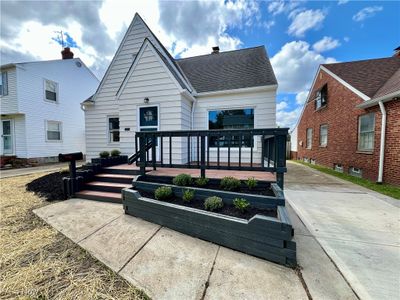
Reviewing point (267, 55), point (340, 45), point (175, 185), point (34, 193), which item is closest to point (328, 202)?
point (175, 185)

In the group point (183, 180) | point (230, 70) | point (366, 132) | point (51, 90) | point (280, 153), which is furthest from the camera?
point (51, 90)

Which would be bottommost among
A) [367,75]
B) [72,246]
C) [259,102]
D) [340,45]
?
[72,246]

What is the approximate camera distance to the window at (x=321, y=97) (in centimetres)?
1052

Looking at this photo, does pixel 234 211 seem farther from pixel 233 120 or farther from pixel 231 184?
pixel 233 120

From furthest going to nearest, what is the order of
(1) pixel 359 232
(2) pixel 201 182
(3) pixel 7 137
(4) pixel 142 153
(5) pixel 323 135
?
(5) pixel 323 135 < (3) pixel 7 137 < (4) pixel 142 153 < (2) pixel 201 182 < (1) pixel 359 232

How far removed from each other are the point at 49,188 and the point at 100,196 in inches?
85.3

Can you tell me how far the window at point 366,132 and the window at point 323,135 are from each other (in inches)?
122

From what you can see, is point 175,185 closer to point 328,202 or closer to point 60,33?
point 328,202

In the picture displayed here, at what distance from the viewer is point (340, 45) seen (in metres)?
9.45

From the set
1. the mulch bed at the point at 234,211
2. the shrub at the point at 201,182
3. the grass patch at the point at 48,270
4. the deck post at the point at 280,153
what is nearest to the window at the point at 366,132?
the deck post at the point at 280,153

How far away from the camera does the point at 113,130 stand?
8055 millimetres

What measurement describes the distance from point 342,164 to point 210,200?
9.21 m

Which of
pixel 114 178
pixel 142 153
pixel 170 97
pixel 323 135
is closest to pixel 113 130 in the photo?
pixel 170 97

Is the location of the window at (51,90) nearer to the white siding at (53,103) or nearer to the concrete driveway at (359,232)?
the white siding at (53,103)
